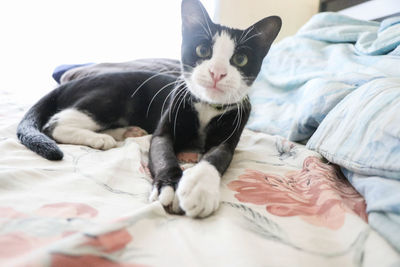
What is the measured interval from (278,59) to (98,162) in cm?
137

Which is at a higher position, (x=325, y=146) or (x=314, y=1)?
(x=314, y=1)

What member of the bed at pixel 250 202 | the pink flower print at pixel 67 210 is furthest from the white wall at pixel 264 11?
the pink flower print at pixel 67 210

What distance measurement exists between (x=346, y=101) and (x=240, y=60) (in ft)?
1.21

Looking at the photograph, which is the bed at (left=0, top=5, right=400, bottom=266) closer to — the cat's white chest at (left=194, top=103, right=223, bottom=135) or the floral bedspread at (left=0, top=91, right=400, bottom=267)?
the floral bedspread at (left=0, top=91, right=400, bottom=267)


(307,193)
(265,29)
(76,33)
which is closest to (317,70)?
(265,29)

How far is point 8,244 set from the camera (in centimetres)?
33

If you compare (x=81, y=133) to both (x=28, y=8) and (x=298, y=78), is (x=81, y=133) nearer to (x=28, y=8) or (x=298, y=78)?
(x=298, y=78)

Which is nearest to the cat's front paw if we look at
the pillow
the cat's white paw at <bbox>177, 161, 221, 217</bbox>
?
the cat's white paw at <bbox>177, 161, 221, 217</bbox>

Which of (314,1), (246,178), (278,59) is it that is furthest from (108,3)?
(246,178)

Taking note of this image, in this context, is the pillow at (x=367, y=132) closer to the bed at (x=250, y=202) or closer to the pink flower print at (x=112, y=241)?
the bed at (x=250, y=202)

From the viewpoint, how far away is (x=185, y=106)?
3.11ft

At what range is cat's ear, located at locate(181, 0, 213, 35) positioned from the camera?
2.97 ft

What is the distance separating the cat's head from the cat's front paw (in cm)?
38

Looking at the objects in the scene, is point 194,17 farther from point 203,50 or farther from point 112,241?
point 112,241
